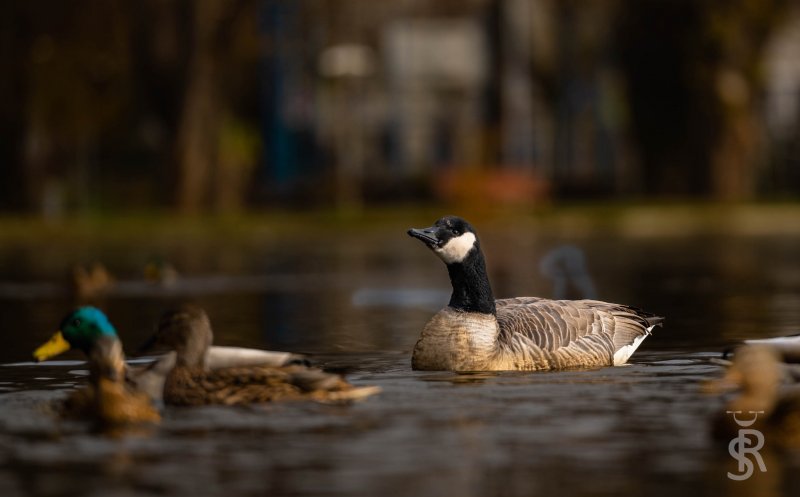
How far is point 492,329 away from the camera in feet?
50.5

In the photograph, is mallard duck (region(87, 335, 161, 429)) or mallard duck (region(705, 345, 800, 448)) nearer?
mallard duck (region(705, 345, 800, 448))

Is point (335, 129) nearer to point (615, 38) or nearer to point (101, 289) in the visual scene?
point (615, 38)

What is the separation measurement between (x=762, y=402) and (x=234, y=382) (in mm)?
3445

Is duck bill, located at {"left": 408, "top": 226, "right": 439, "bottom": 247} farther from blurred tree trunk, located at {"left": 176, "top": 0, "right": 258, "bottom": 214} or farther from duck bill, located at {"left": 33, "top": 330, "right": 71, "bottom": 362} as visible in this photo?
blurred tree trunk, located at {"left": 176, "top": 0, "right": 258, "bottom": 214}

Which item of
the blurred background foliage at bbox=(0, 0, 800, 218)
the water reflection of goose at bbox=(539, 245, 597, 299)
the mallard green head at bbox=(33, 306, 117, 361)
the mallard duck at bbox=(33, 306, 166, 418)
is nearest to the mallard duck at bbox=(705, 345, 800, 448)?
the mallard duck at bbox=(33, 306, 166, 418)

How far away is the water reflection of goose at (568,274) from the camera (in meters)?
26.6

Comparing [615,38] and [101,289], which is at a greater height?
[615,38]

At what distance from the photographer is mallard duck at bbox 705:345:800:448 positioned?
11.8 metres

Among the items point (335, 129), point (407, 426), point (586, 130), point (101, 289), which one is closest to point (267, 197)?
point (335, 129)

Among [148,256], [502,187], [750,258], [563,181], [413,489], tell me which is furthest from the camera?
[563,181]

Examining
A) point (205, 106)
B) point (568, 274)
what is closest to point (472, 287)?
point (568, 274)

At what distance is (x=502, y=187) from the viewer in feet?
179

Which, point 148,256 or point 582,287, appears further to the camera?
point 148,256

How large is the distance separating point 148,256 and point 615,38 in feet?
93.6
